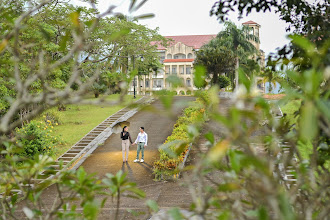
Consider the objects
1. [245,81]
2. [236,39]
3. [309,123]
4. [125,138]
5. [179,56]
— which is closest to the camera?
[309,123]

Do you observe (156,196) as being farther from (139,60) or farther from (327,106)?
(139,60)

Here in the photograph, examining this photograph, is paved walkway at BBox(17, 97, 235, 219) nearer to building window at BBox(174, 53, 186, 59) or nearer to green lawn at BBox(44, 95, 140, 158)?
green lawn at BBox(44, 95, 140, 158)

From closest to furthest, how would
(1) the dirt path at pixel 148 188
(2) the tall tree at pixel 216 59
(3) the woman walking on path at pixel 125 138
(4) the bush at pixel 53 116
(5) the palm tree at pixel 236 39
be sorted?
(1) the dirt path at pixel 148 188
(3) the woman walking on path at pixel 125 138
(4) the bush at pixel 53 116
(2) the tall tree at pixel 216 59
(5) the palm tree at pixel 236 39

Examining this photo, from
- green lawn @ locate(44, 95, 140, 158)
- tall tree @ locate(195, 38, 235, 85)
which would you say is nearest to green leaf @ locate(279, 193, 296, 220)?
green lawn @ locate(44, 95, 140, 158)

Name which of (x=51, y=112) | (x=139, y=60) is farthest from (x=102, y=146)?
(x=139, y=60)

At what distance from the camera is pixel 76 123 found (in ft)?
78.5

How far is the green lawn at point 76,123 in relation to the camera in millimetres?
19323

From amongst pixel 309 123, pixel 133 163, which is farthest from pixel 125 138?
pixel 309 123

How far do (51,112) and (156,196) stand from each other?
14.8 m

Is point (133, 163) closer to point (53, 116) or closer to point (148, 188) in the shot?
point (148, 188)

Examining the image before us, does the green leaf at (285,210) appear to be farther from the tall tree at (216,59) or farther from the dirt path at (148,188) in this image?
the tall tree at (216,59)

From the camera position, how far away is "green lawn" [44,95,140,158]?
1932cm

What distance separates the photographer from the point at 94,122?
78.3ft

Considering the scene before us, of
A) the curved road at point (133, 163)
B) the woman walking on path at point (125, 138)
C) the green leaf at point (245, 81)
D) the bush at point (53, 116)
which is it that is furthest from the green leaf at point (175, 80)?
the bush at point (53, 116)
